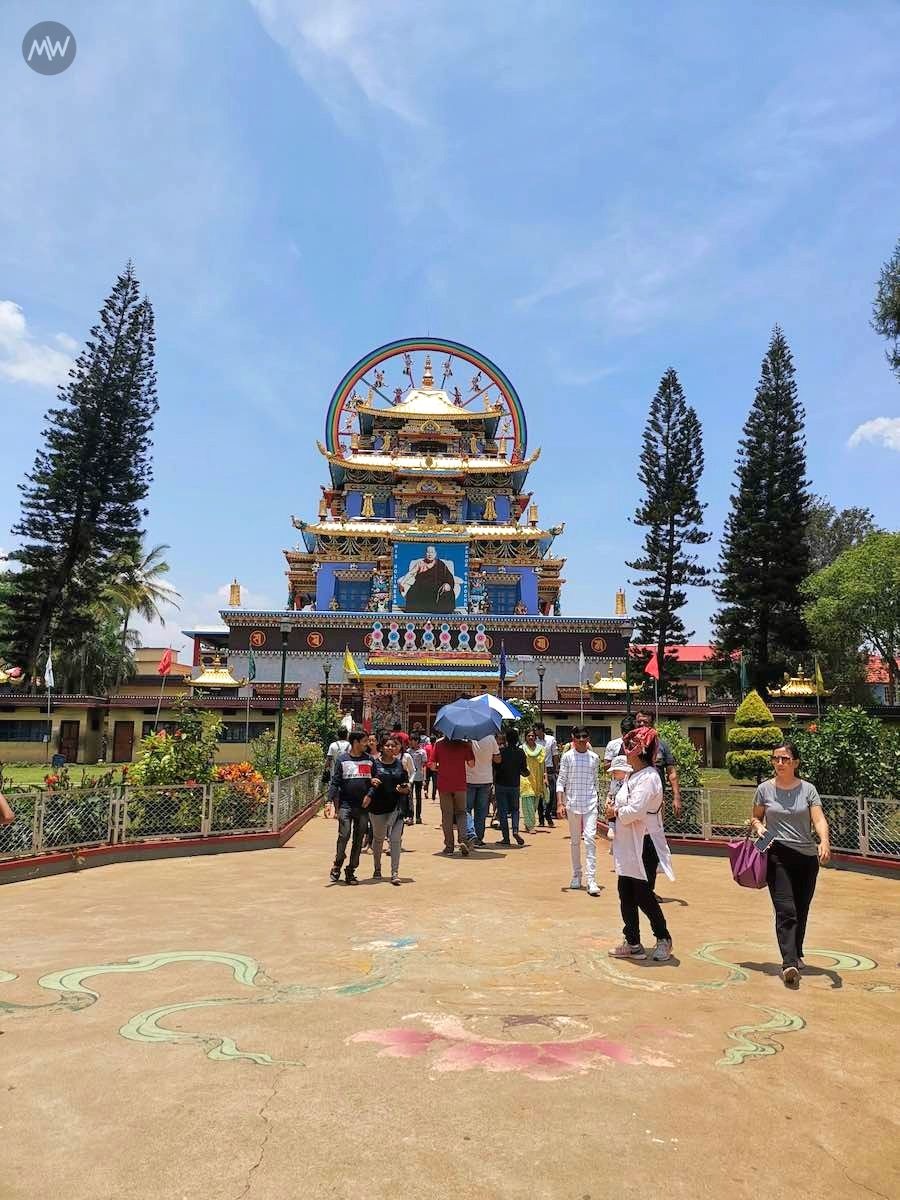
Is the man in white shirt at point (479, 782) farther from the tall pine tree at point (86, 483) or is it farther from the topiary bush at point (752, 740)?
the tall pine tree at point (86, 483)

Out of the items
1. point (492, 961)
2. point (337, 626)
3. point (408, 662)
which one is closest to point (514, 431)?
point (337, 626)

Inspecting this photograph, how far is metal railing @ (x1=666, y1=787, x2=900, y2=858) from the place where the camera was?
9.05 metres

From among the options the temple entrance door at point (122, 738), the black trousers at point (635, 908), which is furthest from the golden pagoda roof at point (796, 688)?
the black trousers at point (635, 908)

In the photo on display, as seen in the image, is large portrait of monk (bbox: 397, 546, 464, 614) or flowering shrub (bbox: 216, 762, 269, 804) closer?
flowering shrub (bbox: 216, 762, 269, 804)

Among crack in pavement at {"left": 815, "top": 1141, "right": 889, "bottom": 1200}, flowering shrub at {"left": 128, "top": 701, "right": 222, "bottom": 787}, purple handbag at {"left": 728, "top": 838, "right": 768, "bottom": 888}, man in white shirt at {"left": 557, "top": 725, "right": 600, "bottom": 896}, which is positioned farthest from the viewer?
flowering shrub at {"left": 128, "top": 701, "right": 222, "bottom": 787}

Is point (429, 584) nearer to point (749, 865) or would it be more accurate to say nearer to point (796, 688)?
point (796, 688)

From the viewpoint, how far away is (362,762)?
→ 26.6 ft

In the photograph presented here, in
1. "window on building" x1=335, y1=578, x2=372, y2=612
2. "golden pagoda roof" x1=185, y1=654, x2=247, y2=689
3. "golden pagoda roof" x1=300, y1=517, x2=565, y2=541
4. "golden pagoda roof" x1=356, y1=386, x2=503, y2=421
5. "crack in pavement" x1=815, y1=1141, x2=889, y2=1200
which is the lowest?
"crack in pavement" x1=815, y1=1141, x2=889, y2=1200

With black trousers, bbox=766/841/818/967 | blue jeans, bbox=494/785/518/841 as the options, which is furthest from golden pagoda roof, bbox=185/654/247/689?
black trousers, bbox=766/841/818/967

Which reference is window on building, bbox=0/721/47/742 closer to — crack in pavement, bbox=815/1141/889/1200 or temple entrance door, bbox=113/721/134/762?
temple entrance door, bbox=113/721/134/762

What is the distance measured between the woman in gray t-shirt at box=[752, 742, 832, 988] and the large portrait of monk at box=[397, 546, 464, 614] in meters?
29.9

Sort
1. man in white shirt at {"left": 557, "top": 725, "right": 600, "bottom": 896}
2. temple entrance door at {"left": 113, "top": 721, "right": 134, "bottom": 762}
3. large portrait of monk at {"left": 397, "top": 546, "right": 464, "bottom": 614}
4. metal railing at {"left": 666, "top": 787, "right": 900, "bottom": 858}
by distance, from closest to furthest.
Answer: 1. man in white shirt at {"left": 557, "top": 725, "right": 600, "bottom": 896}
2. metal railing at {"left": 666, "top": 787, "right": 900, "bottom": 858}
3. temple entrance door at {"left": 113, "top": 721, "right": 134, "bottom": 762}
4. large portrait of monk at {"left": 397, "top": 546, "right": 464, "bottom": 614}

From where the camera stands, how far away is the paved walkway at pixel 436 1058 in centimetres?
260

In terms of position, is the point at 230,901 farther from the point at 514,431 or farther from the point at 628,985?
the point at 514,431
